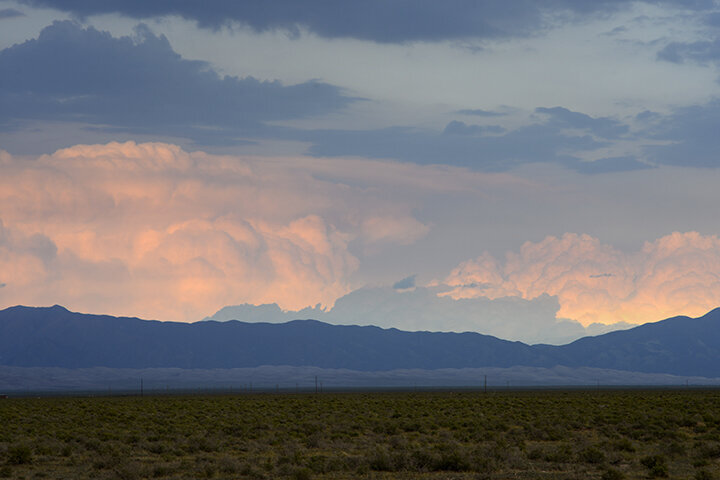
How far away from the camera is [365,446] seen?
4053 cm

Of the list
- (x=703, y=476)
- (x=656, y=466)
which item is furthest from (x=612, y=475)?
(x=656, y=466)

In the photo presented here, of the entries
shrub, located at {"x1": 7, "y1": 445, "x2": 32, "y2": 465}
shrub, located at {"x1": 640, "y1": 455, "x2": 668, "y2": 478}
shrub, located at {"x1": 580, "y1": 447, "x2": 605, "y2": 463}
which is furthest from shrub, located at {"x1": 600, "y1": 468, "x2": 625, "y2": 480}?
shrub, located at {"x1": 7, "y1": 445, "x2": 32, "y2": 465}

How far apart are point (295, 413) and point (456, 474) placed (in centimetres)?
3636

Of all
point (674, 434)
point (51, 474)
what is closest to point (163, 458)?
point (51, 474)

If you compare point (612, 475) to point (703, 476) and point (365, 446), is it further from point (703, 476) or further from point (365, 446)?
point (365, 446)

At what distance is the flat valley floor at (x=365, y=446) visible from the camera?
101ft

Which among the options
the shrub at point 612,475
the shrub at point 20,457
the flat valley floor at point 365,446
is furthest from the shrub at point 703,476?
the shrub at point 20,457

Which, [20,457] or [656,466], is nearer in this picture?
[656,466]

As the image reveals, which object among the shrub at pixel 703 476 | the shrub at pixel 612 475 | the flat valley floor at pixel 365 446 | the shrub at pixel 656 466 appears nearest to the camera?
the shrub at pixel 703 476

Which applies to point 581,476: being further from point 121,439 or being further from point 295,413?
point 295,413

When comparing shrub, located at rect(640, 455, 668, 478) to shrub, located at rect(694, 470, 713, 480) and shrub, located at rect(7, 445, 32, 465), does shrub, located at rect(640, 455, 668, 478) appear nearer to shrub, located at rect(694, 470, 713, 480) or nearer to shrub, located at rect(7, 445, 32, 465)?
shrub, located at rect(694, 470, 713, 480)

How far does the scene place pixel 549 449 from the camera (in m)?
38.3

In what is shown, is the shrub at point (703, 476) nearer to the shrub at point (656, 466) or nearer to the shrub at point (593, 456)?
the shrub at point (656, 466)

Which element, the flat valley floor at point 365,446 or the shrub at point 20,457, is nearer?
the flat valley floor at point 365,446
